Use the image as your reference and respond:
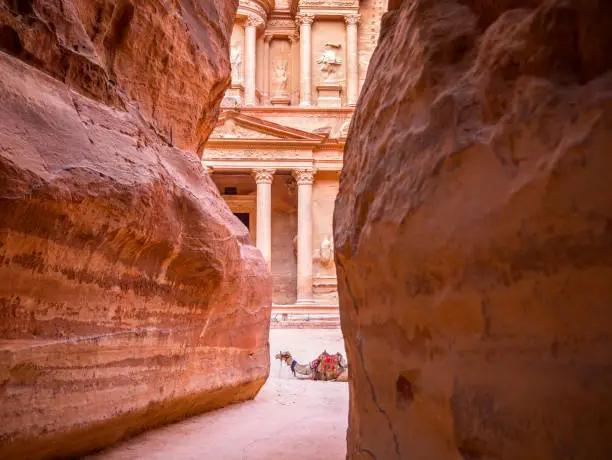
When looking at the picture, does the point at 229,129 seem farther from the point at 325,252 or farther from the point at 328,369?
the point at 328,369

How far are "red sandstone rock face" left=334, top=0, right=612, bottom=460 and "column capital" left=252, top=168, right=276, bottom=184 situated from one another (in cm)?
1910

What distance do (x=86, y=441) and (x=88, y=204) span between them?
134 centimetres

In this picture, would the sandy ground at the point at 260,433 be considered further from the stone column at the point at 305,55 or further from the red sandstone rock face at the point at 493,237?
the stone column at the point at 305,55

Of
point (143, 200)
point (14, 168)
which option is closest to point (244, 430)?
point (143, 200)

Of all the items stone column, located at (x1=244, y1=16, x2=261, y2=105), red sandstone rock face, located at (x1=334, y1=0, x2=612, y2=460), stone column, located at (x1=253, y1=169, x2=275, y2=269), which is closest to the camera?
red sandstone rock face, located at (x1=334, y1=0, x2=612, y2=460)

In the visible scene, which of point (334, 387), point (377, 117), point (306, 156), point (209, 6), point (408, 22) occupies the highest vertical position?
point (306, 156)

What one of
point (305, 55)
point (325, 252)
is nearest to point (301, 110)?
point (305, 55)

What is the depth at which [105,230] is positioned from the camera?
2.61 m

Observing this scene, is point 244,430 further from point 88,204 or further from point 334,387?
point 334,387

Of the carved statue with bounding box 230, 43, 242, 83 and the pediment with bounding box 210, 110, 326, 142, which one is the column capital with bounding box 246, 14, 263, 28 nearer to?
the carved statue with bounding box 230, 43, 242, 83

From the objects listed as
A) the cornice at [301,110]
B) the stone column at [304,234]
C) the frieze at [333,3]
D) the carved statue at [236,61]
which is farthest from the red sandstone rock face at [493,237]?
the frieze at [333,3]

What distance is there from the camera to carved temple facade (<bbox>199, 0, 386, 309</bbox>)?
2064cm

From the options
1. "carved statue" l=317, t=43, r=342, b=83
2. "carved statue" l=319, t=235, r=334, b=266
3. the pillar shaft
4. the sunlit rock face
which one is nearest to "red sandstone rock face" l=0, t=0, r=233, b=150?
the sunlit rock face

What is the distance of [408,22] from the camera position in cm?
174
